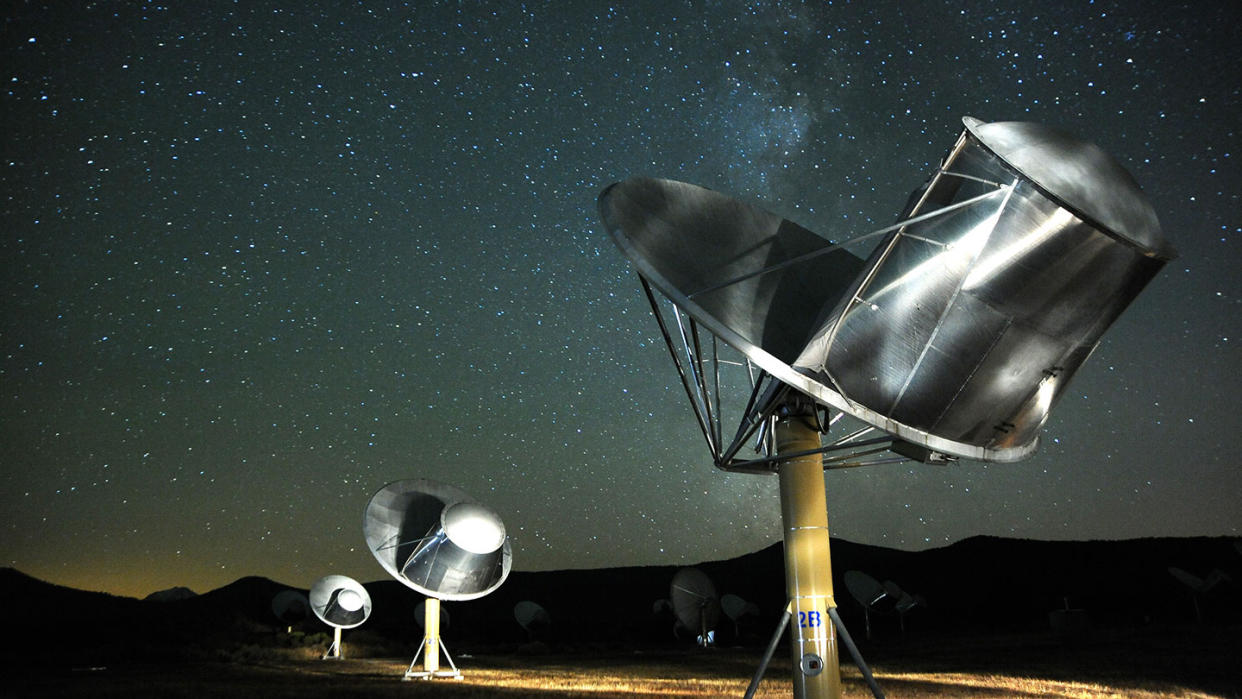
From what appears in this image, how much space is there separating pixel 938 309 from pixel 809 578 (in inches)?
162

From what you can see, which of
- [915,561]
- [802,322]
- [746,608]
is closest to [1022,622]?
[746,608]

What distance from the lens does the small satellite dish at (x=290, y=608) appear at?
163 ft

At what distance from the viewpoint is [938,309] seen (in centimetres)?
992

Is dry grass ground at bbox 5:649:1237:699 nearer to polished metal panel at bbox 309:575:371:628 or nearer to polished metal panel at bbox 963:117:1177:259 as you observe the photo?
polished metal panel at bbox 309:575:371:628

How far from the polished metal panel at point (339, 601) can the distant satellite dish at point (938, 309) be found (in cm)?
3110

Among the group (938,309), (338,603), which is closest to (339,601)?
(338,603)

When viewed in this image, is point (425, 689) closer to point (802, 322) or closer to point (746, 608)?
point (802, 322)

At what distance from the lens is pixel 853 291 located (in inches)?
402

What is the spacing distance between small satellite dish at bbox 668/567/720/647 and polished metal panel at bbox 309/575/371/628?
1600cm

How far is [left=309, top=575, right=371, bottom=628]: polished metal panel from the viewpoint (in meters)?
37.2

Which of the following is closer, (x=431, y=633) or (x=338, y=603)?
(x=431, y=633)

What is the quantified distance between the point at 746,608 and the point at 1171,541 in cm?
7535

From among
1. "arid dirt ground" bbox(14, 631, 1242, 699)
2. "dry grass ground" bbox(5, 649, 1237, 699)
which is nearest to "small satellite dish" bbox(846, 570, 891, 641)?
"arid dirt ground" bbox(14, 631, 1242, 699)

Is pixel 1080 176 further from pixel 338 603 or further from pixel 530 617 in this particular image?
pixel 530 617
